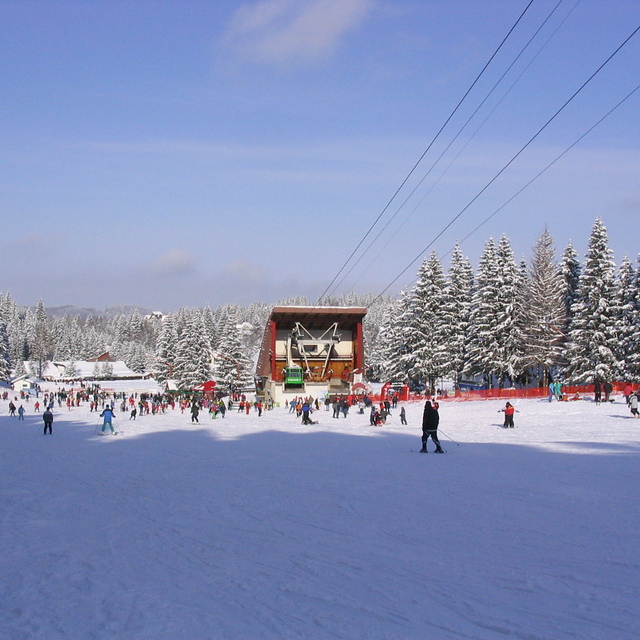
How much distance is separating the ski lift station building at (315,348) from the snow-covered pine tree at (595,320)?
63.9 feet

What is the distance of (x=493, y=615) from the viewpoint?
5.04m

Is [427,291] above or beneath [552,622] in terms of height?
Result: above

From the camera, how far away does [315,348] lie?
57.5 m

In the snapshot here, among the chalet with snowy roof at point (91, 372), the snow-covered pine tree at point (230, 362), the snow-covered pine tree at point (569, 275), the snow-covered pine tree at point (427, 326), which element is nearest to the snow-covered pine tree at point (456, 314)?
the snow-covered pine tree at point (427, 326)

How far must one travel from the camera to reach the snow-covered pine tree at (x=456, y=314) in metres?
50.8

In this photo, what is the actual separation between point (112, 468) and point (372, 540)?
364 inches

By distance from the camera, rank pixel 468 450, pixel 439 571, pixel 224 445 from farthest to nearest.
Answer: pixel 224 445, pixel 468 450, pixel 439 571

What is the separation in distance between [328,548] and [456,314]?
46.2 m

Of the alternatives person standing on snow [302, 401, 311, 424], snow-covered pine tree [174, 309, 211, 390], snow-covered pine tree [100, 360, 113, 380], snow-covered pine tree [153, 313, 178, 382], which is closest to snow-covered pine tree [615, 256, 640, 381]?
person standing on snow [302, 401, 311, 424]

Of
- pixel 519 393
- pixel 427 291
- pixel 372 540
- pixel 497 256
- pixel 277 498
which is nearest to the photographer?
pixel 372 540

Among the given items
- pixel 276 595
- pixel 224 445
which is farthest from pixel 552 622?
pixel 224 445

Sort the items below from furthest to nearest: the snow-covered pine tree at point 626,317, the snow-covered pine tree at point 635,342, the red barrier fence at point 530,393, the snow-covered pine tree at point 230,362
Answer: the snow-covered pine tree at point 230,362, the snow-covered pine tree at point 626,317, the snow-covered pine tree at point 635,342, the red barrier fence at point 530,393

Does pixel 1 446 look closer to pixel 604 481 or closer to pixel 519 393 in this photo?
pixel 604 481

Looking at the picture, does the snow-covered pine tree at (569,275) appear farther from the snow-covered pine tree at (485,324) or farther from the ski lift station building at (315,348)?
the ski lift station building at (315,348)
